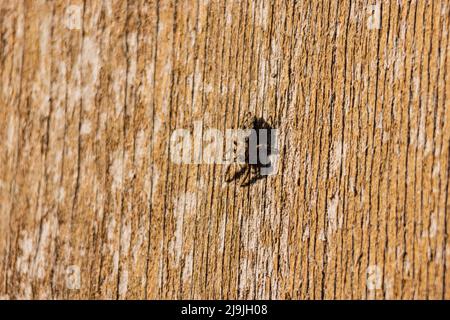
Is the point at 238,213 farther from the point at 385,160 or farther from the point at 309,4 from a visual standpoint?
the point at 309,4

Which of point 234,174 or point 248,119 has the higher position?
point 248,119

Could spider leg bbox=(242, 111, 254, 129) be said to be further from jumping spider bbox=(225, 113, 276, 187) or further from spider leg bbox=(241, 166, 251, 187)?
spider leg bbox=(241, 166, 251, 187)

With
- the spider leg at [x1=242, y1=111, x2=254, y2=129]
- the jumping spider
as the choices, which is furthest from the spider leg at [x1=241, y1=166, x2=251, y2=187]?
the spider leg at [x1=242, y1=111, x2=254, y2=129]

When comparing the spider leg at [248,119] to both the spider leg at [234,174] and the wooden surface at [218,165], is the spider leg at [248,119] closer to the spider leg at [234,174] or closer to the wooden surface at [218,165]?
the wooden surface at [218,165]

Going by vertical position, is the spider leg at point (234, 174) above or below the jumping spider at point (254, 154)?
below

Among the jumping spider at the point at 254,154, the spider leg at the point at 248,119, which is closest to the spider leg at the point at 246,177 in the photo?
the jumping spider at the point at 254,154

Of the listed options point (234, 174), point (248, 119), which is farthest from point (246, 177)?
point (248, 119)

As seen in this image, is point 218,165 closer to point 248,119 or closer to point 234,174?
point 234,174
